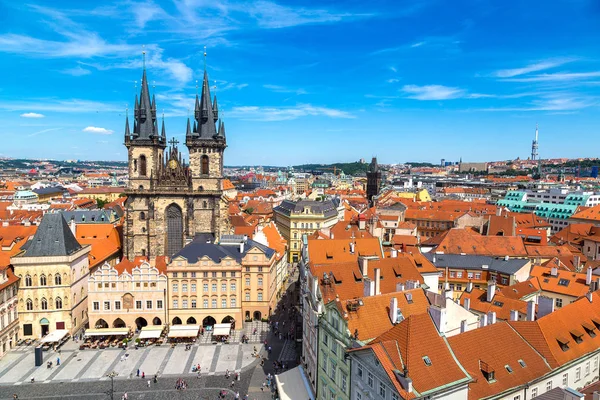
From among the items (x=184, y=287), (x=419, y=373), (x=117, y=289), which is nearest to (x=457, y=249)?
(x=184, y=287)

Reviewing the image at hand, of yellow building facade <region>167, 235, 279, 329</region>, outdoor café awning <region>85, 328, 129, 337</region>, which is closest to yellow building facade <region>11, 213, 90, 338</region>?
outdoor café awning <region>85, 328, 129, 337</region>

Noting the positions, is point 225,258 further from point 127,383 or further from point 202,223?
point 202,223

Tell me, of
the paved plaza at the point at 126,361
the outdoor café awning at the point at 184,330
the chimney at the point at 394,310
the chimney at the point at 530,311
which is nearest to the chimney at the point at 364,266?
the chimney at the point at 394,310

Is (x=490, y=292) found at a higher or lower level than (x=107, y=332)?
higher

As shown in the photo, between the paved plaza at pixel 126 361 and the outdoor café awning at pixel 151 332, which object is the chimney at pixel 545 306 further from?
the outdoor café awning at pixel 151 332

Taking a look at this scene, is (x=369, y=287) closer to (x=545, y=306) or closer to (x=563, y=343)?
(x=563, y=343)

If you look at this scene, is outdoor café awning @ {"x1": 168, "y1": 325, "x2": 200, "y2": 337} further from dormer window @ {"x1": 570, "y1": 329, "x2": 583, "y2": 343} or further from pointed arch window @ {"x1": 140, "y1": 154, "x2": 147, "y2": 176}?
dormer window @ {"x1": 570, "y1": 329, "x2": 583, "y2": 343}

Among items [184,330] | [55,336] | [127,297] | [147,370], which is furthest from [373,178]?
[147,370]
